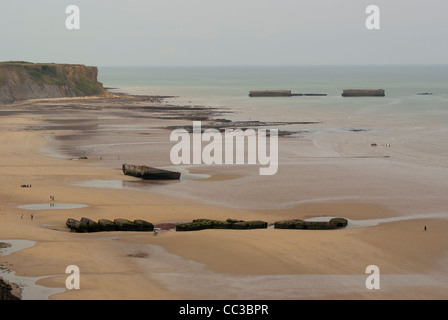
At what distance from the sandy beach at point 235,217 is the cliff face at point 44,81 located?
73.6 m

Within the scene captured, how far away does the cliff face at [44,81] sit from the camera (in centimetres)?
14488

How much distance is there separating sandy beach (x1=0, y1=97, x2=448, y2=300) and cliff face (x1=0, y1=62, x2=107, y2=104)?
73.6m

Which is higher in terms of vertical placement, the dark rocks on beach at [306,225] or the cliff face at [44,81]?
the cliff face at [44,81]

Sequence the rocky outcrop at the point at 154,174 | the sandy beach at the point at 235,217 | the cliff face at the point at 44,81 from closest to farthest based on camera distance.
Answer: the sandy beach at the point at 235,217, the rocky outcrop at the point at 154,174, the cliff face at the point at 44,81

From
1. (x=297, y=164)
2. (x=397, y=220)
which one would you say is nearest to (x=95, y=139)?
(x=297, y=164)

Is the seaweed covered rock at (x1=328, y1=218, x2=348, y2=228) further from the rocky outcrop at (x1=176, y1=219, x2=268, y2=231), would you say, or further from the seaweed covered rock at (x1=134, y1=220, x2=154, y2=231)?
the seaweed covered rock at (x1=134, y1=220, x2=154, y2=231)

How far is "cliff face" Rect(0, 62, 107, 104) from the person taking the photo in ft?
475

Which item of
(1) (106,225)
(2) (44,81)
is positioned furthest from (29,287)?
(2) (44,81)

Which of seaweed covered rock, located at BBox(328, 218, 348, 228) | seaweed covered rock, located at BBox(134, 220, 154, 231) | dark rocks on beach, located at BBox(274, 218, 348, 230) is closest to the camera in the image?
seaweed covered rock, located at BBox(134, 220, 154, 231)

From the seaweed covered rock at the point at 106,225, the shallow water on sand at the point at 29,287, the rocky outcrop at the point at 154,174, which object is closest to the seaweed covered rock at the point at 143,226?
the seaweed covered rock at the point at 106,225

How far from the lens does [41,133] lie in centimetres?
8569

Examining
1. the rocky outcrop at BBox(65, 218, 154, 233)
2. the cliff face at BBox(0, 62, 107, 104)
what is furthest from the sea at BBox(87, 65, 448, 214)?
the cliff face at BBox(0, 62, 107, 104)

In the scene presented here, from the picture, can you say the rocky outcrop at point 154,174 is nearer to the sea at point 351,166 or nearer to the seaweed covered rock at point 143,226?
the sea at point 351,166

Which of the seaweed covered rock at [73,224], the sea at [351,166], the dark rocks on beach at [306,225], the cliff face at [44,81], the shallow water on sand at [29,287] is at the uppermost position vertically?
the cliff face at [44,81]
